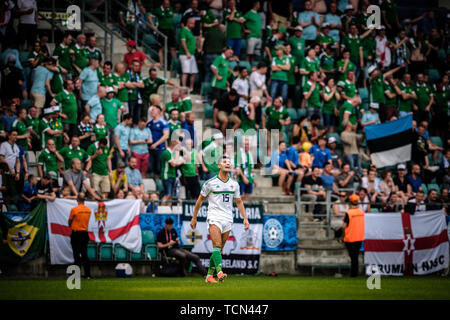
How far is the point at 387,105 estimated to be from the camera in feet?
94.5

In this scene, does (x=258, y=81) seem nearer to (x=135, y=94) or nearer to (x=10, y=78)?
(x=135, y=94)

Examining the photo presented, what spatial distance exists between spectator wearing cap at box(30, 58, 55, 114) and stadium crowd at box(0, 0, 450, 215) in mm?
32

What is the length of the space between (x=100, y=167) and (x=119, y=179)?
25.9 inches

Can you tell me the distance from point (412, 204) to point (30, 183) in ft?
35.8

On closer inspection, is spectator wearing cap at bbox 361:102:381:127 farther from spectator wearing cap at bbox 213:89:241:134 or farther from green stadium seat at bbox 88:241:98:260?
green stadium seat at bbox 88:241:98:260

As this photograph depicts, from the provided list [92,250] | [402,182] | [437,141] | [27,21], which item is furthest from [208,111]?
[437,141]

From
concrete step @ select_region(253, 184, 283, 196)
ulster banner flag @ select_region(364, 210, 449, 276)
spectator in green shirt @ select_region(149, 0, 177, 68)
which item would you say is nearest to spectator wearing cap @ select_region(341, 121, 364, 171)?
concrete step @ select_region(253, 184, 283, 196)

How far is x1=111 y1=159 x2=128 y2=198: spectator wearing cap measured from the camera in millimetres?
22172

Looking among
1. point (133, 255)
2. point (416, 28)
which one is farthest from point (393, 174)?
point (133, 255)

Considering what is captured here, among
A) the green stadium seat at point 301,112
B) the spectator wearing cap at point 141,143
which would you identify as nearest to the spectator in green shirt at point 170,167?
the spectator wearing cap at point 141,143

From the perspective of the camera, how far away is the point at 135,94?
2472cm

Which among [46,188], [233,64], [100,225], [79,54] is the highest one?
[233,64]

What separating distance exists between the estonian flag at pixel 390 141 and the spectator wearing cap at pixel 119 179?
8.66 meters

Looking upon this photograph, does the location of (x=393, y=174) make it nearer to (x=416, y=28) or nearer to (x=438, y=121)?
(x=438, y=121)
